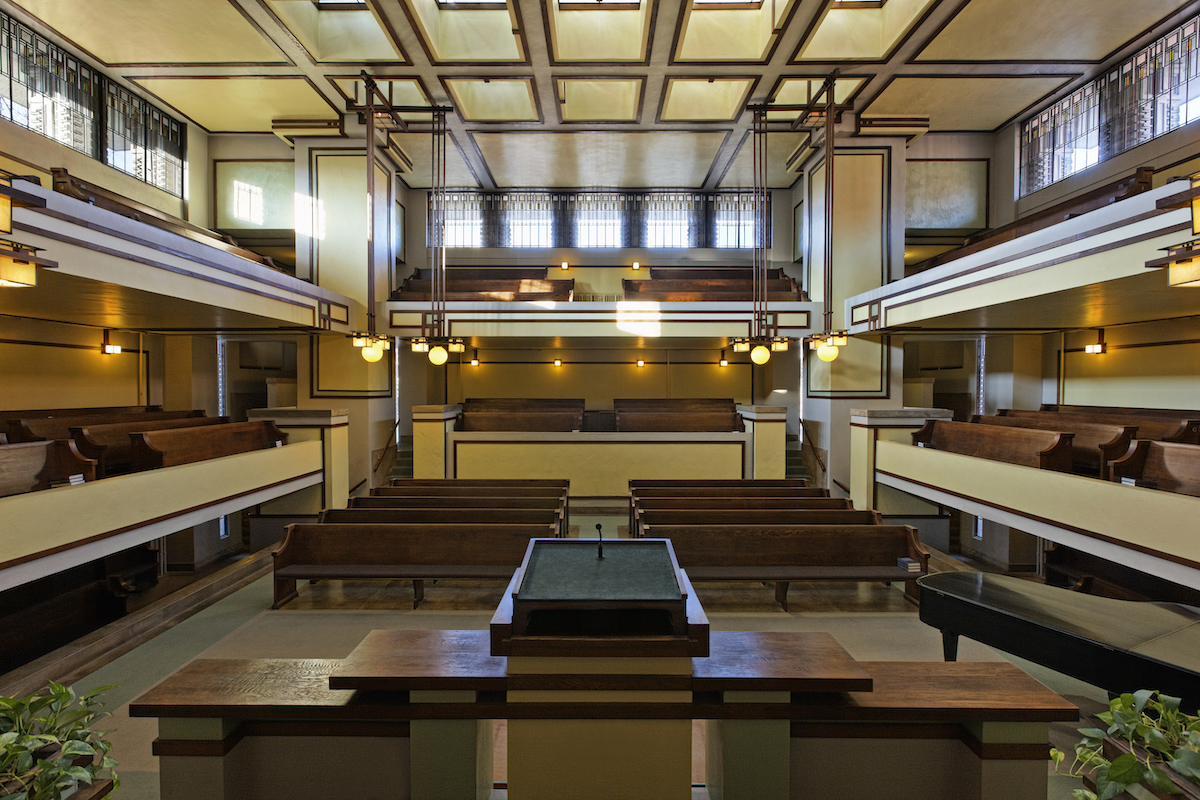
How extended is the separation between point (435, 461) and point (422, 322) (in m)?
2.51

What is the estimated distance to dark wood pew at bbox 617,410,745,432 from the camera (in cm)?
959

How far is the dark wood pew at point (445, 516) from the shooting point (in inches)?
221

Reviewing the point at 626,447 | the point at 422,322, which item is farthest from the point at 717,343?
the point at 422,322

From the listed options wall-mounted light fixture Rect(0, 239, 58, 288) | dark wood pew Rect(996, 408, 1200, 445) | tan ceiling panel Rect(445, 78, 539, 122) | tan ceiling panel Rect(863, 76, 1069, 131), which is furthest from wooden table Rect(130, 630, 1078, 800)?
tan ceiling panel Rect(863, 76, 1069, 131)

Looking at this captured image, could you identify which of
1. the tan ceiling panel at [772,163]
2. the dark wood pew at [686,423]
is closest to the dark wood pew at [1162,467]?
the dark wood pew at [686,423]

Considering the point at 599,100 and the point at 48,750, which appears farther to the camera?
the point at 599,100

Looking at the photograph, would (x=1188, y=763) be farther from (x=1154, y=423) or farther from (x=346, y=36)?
(x=346, y=36)

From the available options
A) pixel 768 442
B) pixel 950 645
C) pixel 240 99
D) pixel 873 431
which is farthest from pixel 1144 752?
pixel 240 99

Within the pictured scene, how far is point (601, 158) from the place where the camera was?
10.3 metres

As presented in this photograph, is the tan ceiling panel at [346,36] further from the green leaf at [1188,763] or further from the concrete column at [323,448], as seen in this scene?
the green leaf at [1188,763]

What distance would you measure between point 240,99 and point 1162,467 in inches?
482

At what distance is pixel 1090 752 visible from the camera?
1468mm

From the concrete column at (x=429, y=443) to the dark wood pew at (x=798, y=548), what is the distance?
496cm

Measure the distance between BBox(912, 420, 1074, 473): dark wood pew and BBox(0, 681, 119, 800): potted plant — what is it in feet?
21.5
